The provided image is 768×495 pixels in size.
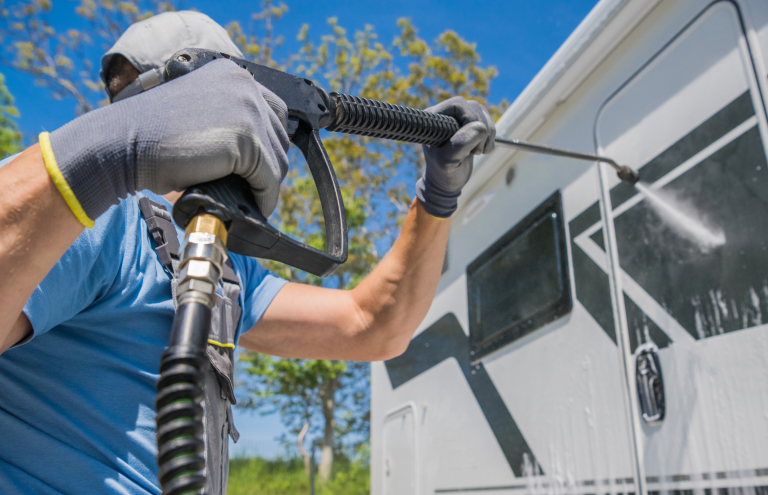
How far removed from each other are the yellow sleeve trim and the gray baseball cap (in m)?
0.67

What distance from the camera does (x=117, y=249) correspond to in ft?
3.42

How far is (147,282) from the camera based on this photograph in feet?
3.60

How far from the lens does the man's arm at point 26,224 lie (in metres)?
0.74

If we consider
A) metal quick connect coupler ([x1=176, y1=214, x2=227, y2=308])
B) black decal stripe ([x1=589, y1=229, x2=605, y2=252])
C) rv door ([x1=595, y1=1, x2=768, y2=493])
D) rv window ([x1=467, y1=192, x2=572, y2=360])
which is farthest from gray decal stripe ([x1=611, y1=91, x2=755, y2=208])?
metal quick connect coupler ([x1=176, y1=214, x2=227, y2=308])

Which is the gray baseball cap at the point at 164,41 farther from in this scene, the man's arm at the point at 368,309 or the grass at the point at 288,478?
the grass at the point at 288,478

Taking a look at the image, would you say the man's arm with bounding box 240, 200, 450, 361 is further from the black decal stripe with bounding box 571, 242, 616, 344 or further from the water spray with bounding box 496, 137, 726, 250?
the black decal stripe with bounding box 571, 242, 616, 344

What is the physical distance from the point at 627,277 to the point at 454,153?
28.9 inches

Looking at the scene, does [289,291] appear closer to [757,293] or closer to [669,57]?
[757,293]

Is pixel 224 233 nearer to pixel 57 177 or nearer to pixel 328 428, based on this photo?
pixel 57 177

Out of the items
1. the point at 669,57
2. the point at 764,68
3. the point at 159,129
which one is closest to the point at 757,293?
the point at 764,68

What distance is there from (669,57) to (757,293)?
0.78 m

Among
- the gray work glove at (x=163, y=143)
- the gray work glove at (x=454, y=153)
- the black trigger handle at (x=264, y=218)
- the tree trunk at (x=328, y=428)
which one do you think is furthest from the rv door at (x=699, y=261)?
the tree trunk at (x=328, y=428)

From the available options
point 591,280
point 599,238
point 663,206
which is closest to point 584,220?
point 599,238

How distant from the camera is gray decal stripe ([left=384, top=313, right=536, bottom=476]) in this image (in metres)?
2.17
